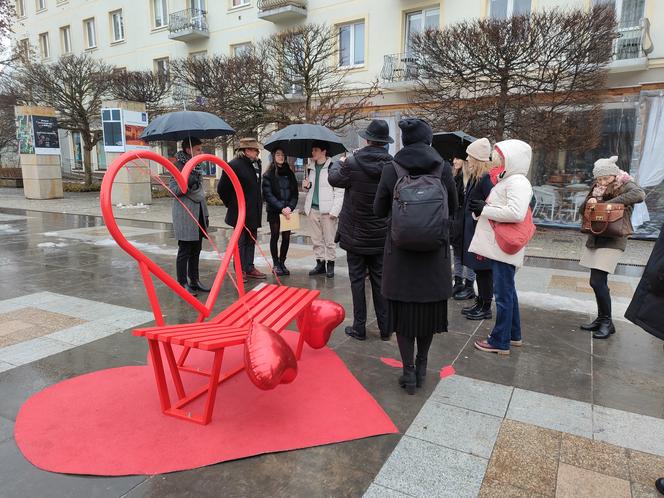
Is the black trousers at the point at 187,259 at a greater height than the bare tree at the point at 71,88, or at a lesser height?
lesser

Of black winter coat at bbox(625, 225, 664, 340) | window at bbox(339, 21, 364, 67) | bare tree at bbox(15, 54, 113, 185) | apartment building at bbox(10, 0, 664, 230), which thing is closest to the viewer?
black winter coat at bbox(625, 225, 664, 340)

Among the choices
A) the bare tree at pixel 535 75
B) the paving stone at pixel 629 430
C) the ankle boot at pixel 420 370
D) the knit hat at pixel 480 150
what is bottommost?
the paving stone at pixel 629 430

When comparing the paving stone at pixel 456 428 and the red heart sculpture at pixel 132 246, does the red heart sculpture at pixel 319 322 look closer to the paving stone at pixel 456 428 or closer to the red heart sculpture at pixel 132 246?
the red heart sculpture at pixel 132 246

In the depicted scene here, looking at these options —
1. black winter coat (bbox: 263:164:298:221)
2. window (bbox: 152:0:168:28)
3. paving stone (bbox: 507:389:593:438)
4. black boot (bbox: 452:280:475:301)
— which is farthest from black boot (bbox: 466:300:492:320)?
window (bbox: 152:0:168:28)

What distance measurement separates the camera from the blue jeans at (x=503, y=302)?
3924mm

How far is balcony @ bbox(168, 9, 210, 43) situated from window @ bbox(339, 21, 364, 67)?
26.3 ft

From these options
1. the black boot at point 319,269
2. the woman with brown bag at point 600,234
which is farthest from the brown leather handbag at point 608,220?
the black boot at point 319,269

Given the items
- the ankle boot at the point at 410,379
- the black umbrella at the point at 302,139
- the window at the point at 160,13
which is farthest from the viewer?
the window at the point at 160,13

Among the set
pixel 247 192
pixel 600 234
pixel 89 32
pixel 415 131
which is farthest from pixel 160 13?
pixel 600 234

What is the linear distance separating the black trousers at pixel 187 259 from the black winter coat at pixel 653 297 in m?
4.53

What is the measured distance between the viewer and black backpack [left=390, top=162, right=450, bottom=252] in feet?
9.66

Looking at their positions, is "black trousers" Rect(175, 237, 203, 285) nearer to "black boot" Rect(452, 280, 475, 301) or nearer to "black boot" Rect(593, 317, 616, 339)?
"black boot" Rect(452, 280, 475, 301)

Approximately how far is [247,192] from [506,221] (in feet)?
11.7

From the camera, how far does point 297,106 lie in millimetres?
14422
